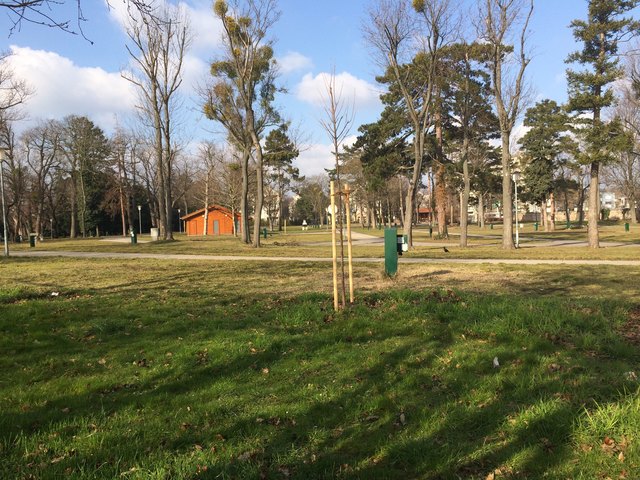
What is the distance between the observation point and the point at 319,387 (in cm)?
429

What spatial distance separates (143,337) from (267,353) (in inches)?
68.9

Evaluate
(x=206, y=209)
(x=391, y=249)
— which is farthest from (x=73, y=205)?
(x=391, y=249)

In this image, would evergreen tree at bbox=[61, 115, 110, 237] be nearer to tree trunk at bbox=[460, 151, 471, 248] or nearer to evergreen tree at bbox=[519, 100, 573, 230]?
tree trunk at bbox=[460, 151, 471, 248]

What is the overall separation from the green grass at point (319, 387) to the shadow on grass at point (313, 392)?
0.6 inches

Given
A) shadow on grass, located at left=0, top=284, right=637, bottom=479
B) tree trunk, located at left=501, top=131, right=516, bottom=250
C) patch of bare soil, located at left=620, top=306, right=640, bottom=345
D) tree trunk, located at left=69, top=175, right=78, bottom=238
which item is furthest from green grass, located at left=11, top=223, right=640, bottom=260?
tree trunk, located at left=69, top=175, right=78, bottom=238

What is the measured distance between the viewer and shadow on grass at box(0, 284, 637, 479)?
3047 millimetres

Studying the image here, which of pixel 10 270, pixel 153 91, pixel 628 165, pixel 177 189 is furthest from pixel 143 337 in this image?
pixel 177 189

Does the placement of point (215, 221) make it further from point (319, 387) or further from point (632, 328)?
point (319, 387)

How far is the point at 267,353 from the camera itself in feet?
17.3

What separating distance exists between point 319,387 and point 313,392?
0.12 meters

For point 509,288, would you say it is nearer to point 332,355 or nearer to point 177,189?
point 332,355

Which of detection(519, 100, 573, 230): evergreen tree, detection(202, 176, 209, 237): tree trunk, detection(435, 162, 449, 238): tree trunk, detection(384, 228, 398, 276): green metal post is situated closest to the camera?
detection(384, 228, 398, 276): green metal post

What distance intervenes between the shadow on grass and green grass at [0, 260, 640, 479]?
16mm

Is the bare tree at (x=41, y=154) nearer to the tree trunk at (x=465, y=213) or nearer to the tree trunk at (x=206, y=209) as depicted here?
the tree trunk at (x=206, y=209)
